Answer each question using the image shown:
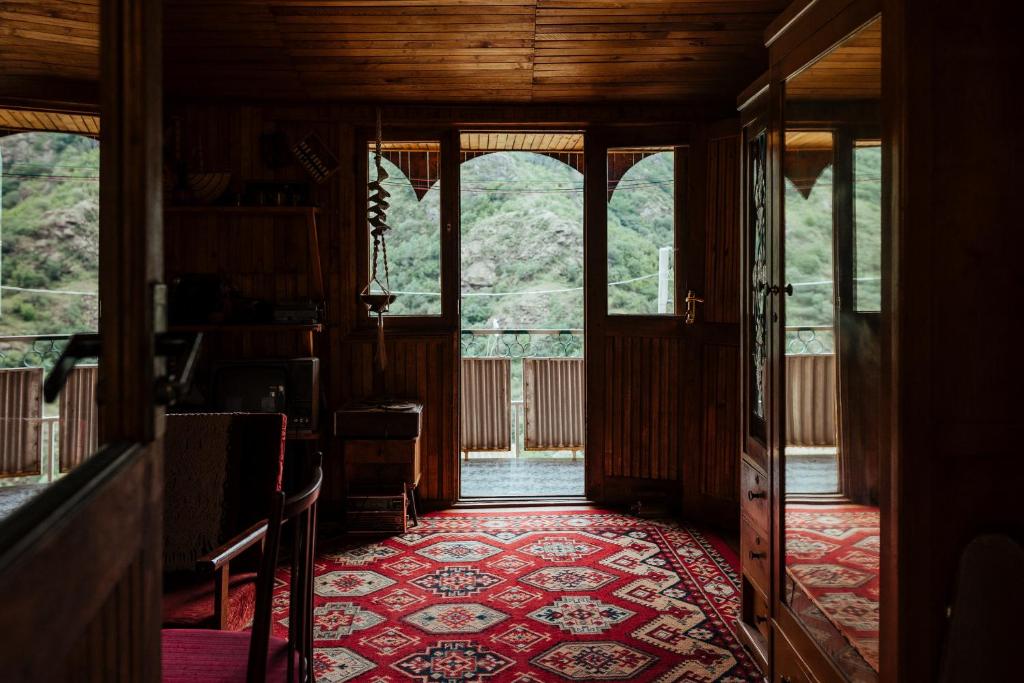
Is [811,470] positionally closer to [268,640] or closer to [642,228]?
[268,640]

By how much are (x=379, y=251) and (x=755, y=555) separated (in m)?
2.93

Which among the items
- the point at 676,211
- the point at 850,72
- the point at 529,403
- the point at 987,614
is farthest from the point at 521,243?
the point at 987,614

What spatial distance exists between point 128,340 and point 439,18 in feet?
10.6

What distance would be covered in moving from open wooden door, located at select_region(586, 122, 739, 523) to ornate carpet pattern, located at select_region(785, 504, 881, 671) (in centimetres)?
234

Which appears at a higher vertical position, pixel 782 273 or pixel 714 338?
pixel 782 273

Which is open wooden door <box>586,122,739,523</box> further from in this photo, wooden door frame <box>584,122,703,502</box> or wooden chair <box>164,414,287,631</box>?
wooden chair <box>164,414,287,631</box>

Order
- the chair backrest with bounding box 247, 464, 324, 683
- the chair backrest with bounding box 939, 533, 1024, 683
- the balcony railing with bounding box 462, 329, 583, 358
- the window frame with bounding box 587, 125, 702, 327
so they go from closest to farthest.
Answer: the chair backrest with bounding box 939, 533, 1024, 683
the chair backrest with bounding box 247, 464, 324, 683
the window frame with bounding box 587, 125, 702, 327
the balcony railing with bounding box 462, 329, 583, 358

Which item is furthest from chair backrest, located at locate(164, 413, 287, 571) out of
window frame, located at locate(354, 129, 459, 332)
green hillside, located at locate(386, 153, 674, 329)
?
green hillside, located at locate(386, 153, 674, 329)

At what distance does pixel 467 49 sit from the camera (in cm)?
401

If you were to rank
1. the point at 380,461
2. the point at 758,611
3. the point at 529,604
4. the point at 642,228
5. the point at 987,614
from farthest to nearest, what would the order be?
the point at 642,228 < the point at 380,461 < the point at 529,604 < the point at 758,611 < the point at 987,614

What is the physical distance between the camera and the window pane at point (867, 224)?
1558 mm

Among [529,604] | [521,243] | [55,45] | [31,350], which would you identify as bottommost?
[529,604]

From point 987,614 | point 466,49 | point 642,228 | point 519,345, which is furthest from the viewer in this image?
point 519,345

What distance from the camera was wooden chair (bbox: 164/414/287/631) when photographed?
2395mm
